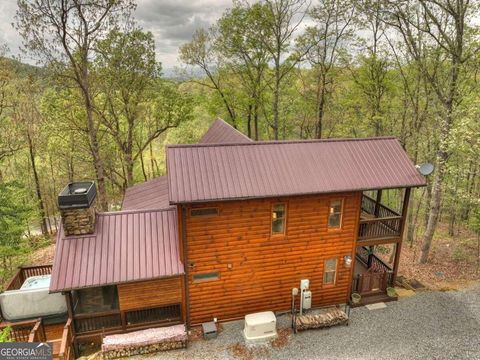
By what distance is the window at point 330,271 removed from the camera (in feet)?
43.6

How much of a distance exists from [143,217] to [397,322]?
35.9 feet

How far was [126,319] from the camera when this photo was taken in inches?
474

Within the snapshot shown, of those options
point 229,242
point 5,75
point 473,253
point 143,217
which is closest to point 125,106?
point 5,75

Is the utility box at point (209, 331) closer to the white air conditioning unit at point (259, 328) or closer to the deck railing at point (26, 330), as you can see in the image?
the white air conditioning unit at point (259, 328)

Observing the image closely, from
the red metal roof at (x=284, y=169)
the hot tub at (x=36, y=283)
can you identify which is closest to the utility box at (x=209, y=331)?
the red metal roof at (x=284, y=169)

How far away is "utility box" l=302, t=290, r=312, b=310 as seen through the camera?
1290 cm

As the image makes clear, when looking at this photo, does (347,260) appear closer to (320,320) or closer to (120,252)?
(320,320)

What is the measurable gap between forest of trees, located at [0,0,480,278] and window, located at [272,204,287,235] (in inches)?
334

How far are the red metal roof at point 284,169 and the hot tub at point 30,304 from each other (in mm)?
6652

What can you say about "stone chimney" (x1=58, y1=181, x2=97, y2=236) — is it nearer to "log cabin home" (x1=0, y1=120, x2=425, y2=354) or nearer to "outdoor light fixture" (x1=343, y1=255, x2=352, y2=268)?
"log cabin home" (x1=0, y1=120, x2=425, y2=354)

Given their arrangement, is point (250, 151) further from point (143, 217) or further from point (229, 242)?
point (143, 217)

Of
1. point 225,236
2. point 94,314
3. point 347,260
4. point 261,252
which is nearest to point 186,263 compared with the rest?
point 225,236

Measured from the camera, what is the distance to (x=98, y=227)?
1215 cm

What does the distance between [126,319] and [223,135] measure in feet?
35.9
